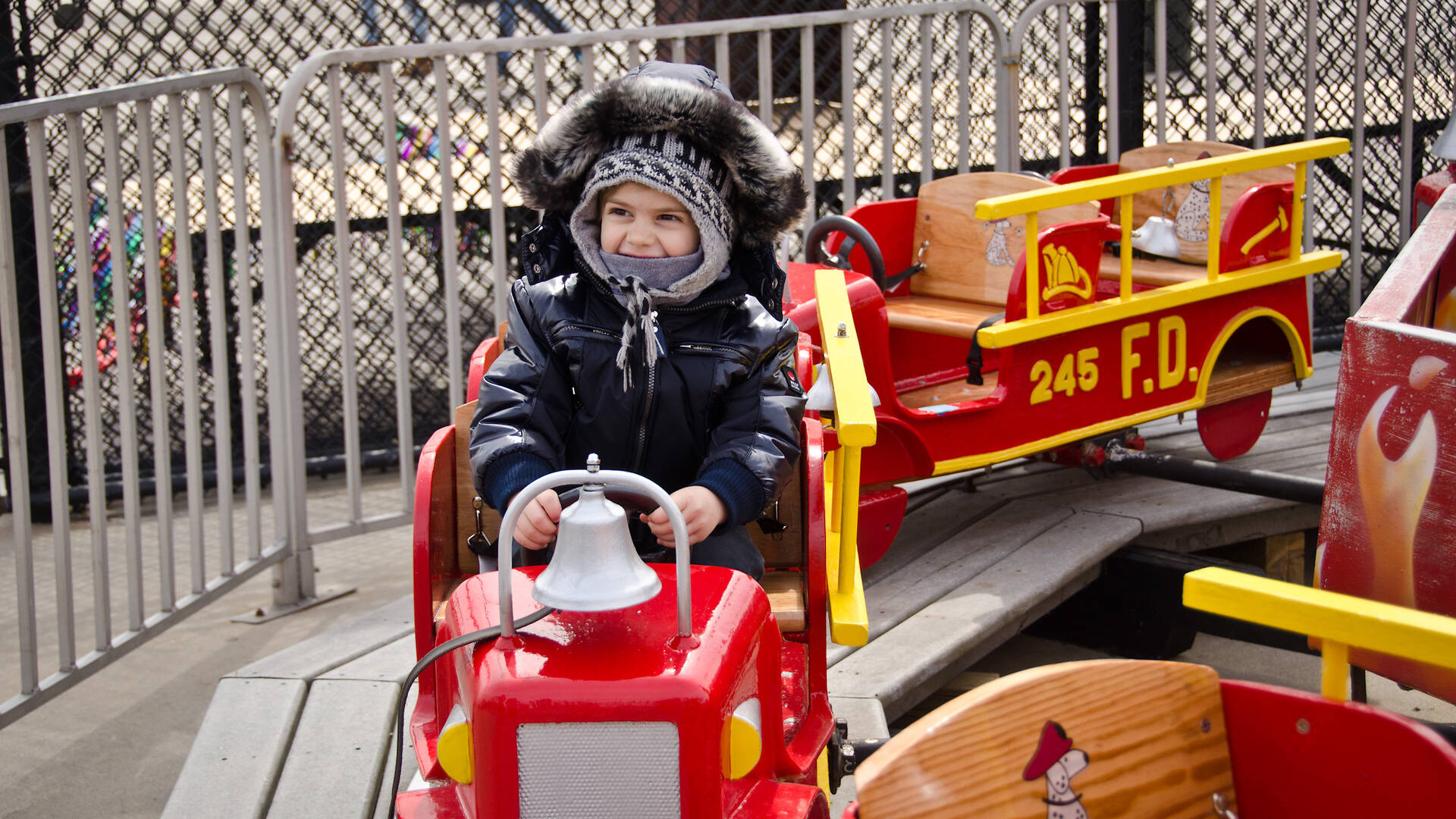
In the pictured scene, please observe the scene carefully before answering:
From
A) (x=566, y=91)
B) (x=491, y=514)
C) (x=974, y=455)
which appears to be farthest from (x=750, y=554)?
(x=566, y=91)

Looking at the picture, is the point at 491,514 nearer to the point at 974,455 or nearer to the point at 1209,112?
the point at 974,455

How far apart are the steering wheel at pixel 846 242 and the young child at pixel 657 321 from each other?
4.97 feet

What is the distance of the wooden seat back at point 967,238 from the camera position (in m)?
4.22

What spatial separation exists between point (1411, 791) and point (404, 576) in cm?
319

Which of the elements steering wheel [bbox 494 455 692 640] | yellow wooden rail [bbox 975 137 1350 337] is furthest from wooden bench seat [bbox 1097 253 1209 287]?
steering wheel [bbox 494 455 692 640]

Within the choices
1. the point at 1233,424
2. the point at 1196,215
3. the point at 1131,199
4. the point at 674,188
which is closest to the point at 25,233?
the point at 674,188

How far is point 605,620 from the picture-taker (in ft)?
5.32

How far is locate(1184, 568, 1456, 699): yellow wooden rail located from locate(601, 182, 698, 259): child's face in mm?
1029

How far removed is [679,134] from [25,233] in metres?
3.16

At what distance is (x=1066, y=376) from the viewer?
3.74m

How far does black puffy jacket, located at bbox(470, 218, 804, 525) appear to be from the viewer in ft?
7.00

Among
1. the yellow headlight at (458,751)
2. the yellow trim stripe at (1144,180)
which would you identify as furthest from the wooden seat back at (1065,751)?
the yellow trim stripe at (1144,180)

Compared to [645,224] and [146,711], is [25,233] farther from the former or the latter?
[645,224]

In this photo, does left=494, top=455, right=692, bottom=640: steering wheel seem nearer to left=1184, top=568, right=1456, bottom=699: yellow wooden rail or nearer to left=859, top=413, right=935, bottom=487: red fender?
left=1184, top=568, right=1456, bottom=699: yellow wooden rail
